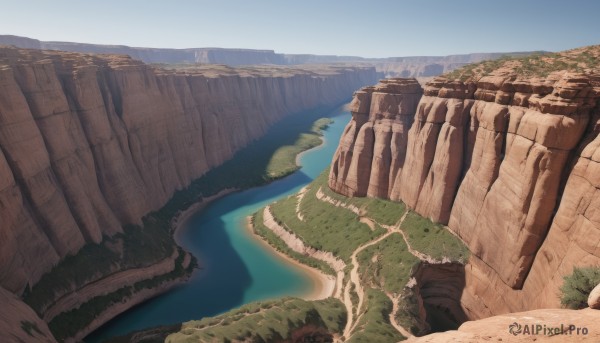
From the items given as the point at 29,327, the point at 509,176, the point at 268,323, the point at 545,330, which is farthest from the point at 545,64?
the point at 29,327

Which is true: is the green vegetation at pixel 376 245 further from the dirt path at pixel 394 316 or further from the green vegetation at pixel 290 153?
the green vegetation at pixel 290 153

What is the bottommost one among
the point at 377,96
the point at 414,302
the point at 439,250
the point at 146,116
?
the point at 414,302

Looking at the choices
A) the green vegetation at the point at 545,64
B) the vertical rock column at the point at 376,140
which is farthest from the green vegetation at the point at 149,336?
the green vegetation at the point at 545,64

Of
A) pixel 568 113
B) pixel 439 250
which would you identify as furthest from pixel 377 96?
pixel 568 113

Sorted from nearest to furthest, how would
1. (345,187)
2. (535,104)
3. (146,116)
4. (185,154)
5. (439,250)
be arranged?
(535,104) → (439,250) → (345,187) → (146,116) → (185,154)

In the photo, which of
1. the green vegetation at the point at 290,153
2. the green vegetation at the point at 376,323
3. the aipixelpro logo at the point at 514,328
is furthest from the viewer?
the green vegetation at the point at 290,153

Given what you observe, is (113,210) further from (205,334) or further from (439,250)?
(439,250)

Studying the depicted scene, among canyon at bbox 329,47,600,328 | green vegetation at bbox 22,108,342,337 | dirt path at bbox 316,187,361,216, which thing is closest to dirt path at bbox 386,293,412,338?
canyon at bbox 329,47,600,328
